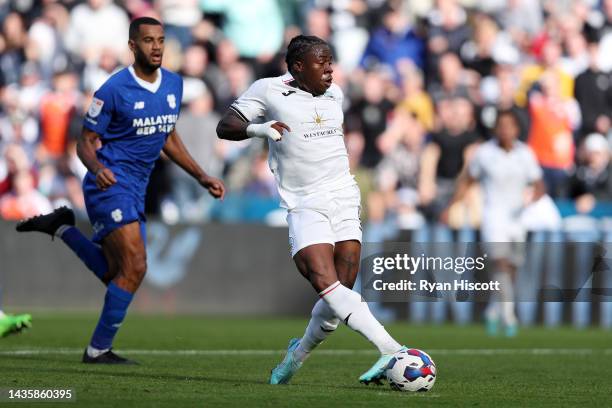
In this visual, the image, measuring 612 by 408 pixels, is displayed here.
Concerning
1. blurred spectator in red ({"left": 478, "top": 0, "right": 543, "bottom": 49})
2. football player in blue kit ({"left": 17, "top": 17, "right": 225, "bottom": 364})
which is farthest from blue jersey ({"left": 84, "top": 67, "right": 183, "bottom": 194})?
blurred spectator in red ({"left": 478, "top": 0, "right": 543, "bottom": 49})

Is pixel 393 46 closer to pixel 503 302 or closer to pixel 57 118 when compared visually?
pixel 57 118

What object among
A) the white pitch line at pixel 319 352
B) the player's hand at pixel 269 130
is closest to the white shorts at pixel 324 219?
the player's hand at pixel 269 130

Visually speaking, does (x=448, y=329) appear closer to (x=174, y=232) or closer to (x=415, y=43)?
(x=174, y=232)

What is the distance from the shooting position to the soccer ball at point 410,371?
931 cm

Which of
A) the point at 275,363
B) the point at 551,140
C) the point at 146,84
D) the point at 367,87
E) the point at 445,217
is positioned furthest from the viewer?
the point at 367,87

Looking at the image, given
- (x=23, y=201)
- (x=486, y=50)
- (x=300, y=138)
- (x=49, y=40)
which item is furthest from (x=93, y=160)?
(x=49, y=40)

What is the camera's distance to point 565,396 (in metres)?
9.59

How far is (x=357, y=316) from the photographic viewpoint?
945 cm

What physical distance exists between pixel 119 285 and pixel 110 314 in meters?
0.25

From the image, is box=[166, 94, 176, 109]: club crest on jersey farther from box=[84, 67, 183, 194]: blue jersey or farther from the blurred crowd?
the blurred crowd

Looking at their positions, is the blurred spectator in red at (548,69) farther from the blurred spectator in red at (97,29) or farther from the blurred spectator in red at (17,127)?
the blurred spectator in red at (17,127)

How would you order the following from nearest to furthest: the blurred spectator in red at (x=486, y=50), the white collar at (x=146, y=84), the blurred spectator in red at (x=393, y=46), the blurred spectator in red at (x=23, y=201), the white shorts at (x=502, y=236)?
the white collar at (x=146, y=84), the white shorts at (x=502, y=236), the blurred spectator in red at (x=23, y=201), the blurred spectator in red at (x=486, y=50), the blurred spectator in red at (x=393, y=46)

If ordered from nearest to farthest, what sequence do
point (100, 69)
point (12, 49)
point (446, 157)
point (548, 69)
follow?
point (446, 157) → point (548, 69) → point (100, 69) → point (12, 49)

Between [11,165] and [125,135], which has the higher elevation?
[125,135]
